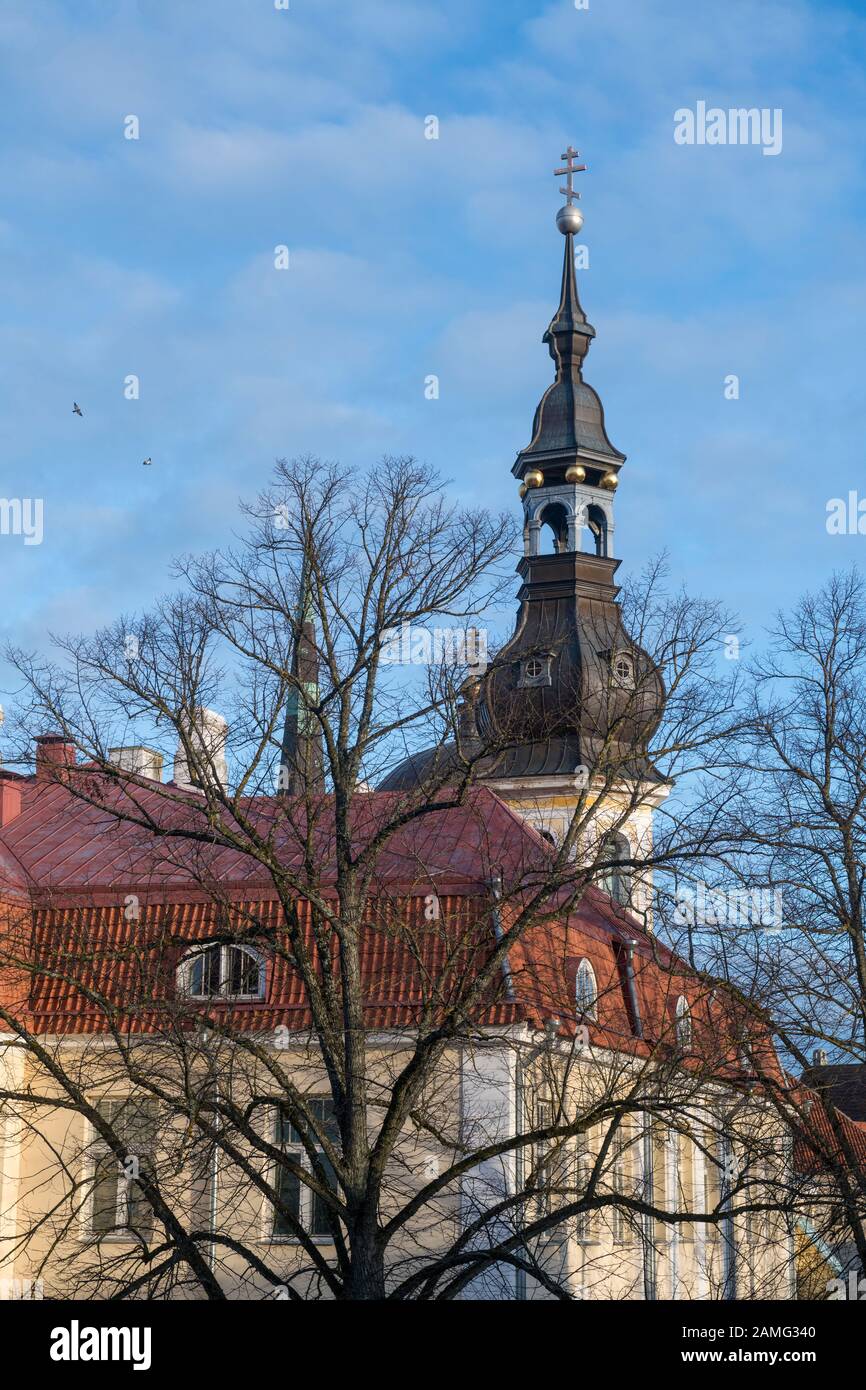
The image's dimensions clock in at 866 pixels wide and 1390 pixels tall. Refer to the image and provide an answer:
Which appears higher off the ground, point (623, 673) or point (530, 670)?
point (623, 673)

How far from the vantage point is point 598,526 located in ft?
203

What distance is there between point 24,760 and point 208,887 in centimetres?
220

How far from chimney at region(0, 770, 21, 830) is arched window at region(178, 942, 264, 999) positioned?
708 centimetres

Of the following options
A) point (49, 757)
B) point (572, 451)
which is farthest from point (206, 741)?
point (572, 451)

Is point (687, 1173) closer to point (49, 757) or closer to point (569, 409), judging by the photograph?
point (49, 757)

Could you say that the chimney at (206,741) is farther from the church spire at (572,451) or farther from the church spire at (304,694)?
the church spire at (572,451)

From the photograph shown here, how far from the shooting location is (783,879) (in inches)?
855

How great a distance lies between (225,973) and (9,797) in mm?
8022

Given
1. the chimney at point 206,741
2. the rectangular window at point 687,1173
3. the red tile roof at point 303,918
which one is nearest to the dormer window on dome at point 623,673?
the red tile roof at point 303,918

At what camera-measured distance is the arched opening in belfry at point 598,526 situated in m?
61.7

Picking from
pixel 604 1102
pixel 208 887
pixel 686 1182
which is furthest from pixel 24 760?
pixel 686 1182
